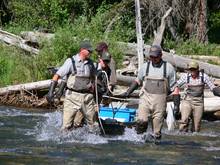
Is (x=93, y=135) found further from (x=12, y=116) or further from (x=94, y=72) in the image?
(x=12, y=116)

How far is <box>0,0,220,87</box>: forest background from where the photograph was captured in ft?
67.0

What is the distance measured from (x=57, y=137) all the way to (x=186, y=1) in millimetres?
14740

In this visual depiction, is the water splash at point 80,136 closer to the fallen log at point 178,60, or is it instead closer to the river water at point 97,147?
the river water at point 97,147

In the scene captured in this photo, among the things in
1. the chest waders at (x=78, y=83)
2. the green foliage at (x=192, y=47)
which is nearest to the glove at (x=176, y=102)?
the chest waders at (x=78, y=83)

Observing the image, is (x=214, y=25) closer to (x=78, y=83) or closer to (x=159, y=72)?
(x=159, y=72)

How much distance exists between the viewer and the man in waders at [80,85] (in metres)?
11.7

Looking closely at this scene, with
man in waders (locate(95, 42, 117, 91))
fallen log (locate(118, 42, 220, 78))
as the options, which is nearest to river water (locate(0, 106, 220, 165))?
man in waders (locate(95, 42, 117, 91))

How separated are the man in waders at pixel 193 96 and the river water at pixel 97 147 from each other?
288 mm

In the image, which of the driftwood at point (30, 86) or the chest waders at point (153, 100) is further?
the driftwood at point (30, 86)

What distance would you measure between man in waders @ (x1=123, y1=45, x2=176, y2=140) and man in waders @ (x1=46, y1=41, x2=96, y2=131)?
2.76ft

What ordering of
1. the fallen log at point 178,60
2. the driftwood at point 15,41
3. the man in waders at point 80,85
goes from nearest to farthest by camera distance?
the man in waders at point 80,85, the fallen log at point 178,60, the driftwood at point 15,41

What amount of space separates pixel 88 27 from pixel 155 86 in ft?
32.1

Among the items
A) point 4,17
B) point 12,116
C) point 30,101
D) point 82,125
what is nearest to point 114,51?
point 30,101

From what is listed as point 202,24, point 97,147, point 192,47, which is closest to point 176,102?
point 97,147
